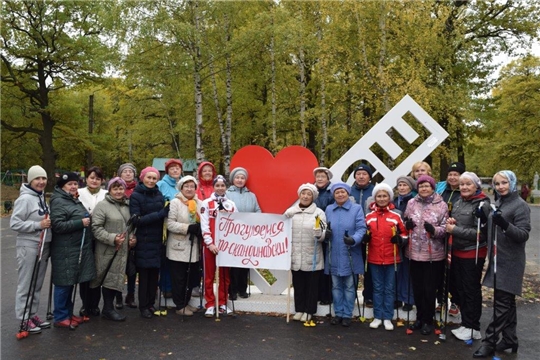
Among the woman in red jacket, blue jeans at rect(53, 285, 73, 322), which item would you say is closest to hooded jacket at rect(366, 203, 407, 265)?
the woman in red jacket

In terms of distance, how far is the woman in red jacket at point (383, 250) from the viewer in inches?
197

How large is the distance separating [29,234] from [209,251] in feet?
7.16

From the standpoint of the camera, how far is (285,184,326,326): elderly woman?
5270mm

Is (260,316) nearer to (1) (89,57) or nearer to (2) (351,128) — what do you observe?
(2) (351,128)

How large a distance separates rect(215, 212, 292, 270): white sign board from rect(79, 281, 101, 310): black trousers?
1708 mm

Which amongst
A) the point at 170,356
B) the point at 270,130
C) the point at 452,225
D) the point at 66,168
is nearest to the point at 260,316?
the point at 170,356

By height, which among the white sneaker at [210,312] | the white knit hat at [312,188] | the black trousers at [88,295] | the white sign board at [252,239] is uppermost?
the white knit hat at [312,188]

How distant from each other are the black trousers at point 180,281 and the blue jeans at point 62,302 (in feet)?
4.11

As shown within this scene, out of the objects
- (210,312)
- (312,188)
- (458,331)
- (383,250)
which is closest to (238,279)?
(210,312)

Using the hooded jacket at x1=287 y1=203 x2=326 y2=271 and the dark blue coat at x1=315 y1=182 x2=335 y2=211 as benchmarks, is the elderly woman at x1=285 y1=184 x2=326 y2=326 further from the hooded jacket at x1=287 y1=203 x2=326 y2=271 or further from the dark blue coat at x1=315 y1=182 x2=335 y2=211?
the dark blue coat at x1=315 y1=182 x2=335 y2=211

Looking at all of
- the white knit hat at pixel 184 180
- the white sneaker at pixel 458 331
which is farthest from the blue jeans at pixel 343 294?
the white knit hat at pixel 184 180

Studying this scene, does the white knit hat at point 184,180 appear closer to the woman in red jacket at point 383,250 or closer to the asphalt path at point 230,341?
the asphalt path at point 230,341

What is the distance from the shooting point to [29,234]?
188 inches

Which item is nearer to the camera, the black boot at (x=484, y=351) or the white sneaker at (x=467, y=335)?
→ the black boot at (x=484, y=351)
